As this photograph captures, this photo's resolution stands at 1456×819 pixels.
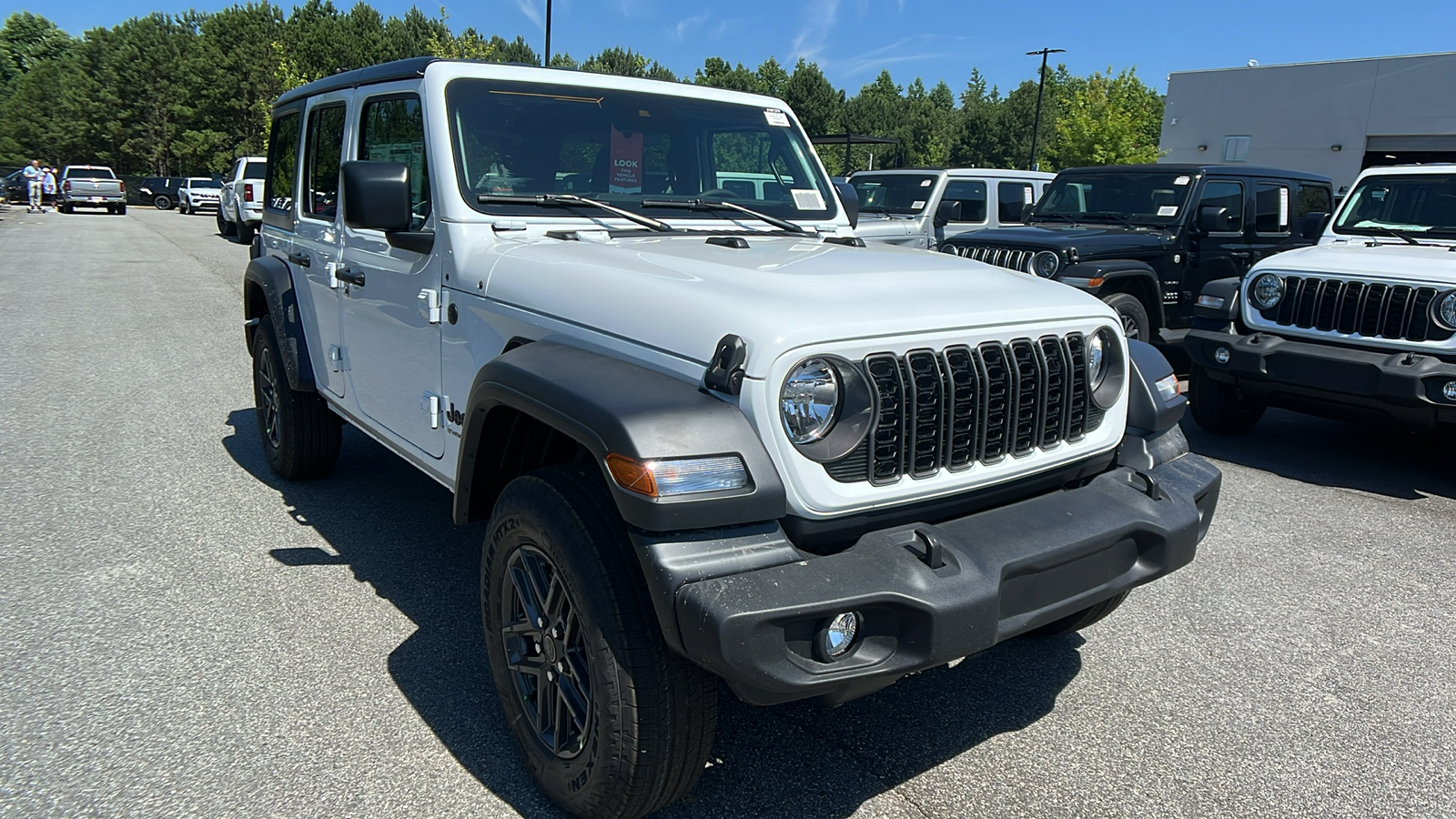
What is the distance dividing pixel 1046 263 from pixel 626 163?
198 inches

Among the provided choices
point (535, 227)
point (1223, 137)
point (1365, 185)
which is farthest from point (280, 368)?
point (1223, 137)

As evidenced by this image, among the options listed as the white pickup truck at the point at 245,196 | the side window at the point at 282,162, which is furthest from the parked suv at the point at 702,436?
the white pickup truck at the point at 245,196

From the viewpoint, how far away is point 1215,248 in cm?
857

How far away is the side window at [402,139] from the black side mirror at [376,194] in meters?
0.18

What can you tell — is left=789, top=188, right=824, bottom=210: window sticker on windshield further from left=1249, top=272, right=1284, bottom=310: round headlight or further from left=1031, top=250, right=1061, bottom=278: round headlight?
left=1031, top=250, right=1061, bottom=278: round headlight

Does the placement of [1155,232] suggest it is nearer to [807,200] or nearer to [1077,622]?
[807,200]

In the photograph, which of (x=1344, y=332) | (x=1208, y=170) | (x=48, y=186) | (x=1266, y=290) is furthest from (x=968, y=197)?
(x=48, y=186)

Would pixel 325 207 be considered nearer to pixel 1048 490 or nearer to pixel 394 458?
pixel 394 458

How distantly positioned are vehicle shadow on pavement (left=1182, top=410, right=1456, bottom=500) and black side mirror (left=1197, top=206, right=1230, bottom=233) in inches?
64.5

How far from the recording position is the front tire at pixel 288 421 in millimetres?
4934

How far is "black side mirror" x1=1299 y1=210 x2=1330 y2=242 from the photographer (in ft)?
25.0

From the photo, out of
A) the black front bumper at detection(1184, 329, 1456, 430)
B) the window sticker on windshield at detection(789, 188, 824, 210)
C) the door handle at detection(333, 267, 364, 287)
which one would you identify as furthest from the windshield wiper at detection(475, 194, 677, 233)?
the black front bumper at detection(1184, 329, 1456, 430)

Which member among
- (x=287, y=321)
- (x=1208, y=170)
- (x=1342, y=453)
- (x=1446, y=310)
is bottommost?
(x=1342, y=453)

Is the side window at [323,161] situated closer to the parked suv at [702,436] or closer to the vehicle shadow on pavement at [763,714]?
the parked suv at [702,436]
